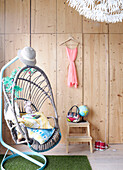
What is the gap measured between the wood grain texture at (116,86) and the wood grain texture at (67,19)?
717 mm

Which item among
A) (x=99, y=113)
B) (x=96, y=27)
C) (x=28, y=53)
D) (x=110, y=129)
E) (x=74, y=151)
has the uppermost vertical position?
(x=96, y=27)

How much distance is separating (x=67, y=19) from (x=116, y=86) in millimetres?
1640

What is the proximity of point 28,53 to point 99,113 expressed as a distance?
191 centimetres

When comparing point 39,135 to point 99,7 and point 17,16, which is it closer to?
point 99,7

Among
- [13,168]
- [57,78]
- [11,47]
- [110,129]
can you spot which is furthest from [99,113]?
[11,47]

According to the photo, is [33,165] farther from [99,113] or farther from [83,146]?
[99,113]

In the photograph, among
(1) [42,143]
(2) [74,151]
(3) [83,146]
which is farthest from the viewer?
(3) [83,146]

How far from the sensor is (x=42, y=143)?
2.29m

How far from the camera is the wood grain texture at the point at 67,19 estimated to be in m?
3.48

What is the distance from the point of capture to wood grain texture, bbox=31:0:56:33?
346 cm

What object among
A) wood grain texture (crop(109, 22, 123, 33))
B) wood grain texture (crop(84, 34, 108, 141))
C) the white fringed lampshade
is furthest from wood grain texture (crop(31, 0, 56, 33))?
the white fringed lampshade

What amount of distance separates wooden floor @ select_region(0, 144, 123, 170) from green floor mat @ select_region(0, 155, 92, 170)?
5.6 inches

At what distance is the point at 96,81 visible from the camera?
3.51 metres

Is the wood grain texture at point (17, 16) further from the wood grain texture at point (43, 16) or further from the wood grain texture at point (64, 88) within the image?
the wood grain texture at point (64, 88)
